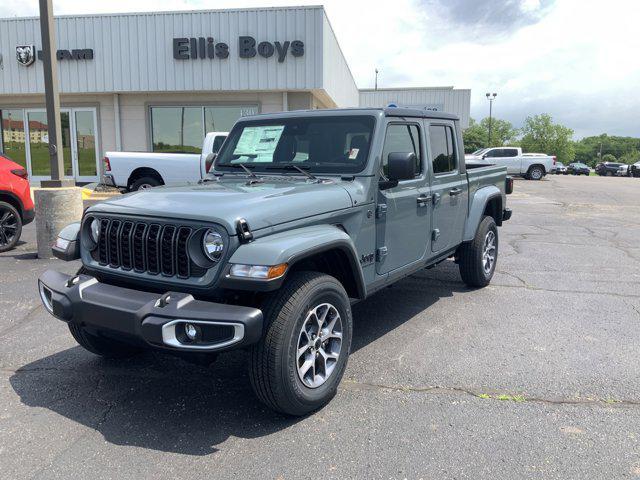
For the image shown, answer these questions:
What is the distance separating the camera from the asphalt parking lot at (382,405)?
9.18ft

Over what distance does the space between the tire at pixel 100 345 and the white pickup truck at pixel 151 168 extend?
889cm

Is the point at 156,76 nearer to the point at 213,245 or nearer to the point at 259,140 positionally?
the point at 259,140

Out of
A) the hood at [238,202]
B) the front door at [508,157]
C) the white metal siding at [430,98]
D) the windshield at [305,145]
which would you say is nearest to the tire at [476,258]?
the windshield at [305,145]

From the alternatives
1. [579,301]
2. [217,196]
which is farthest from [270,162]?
[579,301]

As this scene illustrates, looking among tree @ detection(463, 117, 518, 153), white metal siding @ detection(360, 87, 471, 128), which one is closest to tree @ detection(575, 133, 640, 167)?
tree @ detection(463, 117, 518, 153)

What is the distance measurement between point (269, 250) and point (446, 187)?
2706mm

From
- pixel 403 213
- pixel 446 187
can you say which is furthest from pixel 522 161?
pixel 403 213

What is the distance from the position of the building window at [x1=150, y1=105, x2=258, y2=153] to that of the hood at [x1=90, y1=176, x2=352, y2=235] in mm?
14389

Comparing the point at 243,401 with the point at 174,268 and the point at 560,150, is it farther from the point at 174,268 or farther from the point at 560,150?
the point at 560,150

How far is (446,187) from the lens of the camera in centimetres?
509

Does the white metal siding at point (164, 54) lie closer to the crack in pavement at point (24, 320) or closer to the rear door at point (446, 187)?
the rear door at point (446, 187)

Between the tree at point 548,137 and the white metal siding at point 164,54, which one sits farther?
the tree at point 548,137

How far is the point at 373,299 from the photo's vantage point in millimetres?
5816

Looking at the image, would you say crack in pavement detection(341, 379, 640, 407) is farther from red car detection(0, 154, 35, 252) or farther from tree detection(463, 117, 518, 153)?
tree detection(463, 117, 518, 153)
